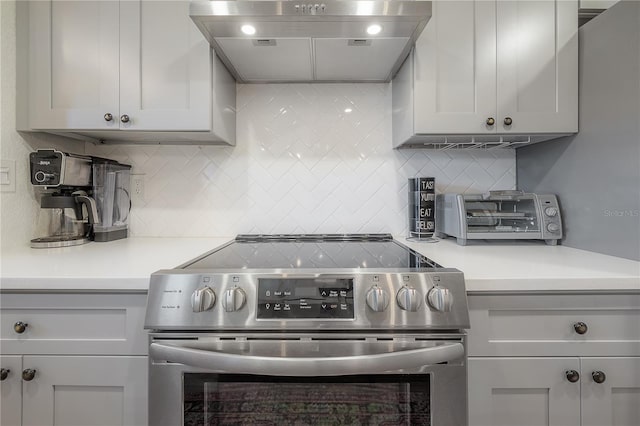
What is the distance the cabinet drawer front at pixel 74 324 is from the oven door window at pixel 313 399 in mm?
225

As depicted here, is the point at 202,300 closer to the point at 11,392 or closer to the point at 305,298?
the point at 305,298

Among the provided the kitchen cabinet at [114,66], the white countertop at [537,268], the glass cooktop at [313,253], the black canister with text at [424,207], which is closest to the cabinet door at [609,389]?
the white countertop at [537,268]

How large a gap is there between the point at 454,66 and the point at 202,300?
126 cm

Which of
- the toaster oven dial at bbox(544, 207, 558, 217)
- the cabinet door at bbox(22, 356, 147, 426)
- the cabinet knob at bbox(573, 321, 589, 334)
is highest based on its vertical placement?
the toaster oven dial at bbox(544, 207, 558, 217)

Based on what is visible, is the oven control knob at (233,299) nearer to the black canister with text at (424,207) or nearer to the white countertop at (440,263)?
the white countertop at (440,263)

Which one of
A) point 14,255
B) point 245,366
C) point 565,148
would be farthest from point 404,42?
point 14,255

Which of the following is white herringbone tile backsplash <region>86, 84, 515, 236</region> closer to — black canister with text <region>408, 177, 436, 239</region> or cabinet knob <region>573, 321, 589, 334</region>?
black canister with text <region>408, 177, 436, 239</region>

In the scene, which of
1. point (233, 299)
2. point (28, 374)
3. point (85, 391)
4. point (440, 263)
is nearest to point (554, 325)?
point (440, 263)

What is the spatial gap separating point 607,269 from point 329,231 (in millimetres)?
1065

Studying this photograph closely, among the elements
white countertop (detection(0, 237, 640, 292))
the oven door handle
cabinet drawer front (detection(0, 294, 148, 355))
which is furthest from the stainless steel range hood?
the oven door handle

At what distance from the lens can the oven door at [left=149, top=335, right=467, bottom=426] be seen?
0.86m

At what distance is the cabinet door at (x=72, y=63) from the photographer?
4.31ft

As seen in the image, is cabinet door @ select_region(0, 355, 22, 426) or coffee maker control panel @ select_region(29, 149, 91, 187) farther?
coffee maker control panel @ select_region(29, 149, 91, 187)

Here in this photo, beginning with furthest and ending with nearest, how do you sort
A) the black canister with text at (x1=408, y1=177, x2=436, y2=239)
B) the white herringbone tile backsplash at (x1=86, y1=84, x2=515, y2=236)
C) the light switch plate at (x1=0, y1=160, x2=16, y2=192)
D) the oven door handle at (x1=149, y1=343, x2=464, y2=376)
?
the white herringbone tile backsplash at (x1=86, y1=84, x2=515, y2=236) → the black canister with text at (x1=408, y1=177, x2=436, y2=239) → the light switch plate at (x1=0, y1=160, x2=16, y2=192) → the oven door handle at (x1=149, y1=343, x2=464, y2=376)
